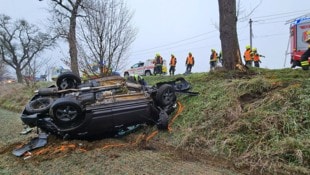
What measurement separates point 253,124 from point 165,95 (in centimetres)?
245

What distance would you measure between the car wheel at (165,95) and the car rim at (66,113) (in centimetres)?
201

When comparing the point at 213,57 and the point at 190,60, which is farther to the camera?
the point at 190,60

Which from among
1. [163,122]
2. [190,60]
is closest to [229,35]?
[163,122]

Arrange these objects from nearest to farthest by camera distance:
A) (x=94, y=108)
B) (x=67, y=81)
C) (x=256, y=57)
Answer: (x=94, y=108) → (x=67, y=81) → (x=256, y=57)

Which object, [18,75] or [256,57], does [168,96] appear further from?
[18,75]

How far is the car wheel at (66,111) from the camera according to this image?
6.09 metres

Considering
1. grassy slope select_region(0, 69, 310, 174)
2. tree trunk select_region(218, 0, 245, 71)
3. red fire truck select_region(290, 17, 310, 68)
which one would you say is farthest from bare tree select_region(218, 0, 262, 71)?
red fire truck select_region(290, 17, 310, 68)

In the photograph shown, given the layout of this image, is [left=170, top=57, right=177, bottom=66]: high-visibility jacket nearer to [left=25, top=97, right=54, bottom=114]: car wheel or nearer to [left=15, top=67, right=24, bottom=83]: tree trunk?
[left=25, top=97, right=54, bottom=114]: car wheel

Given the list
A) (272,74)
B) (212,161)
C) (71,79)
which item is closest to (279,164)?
(212,161)

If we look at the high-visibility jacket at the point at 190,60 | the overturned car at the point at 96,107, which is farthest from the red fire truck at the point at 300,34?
the overturned car at the point at 96,107

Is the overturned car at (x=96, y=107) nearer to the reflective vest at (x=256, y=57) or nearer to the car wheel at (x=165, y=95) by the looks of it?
the car wheel at (x=165, y=95)

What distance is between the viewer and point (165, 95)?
7.47 meters

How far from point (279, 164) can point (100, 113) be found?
3.46 metres

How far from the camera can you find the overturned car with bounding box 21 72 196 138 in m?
6.25
